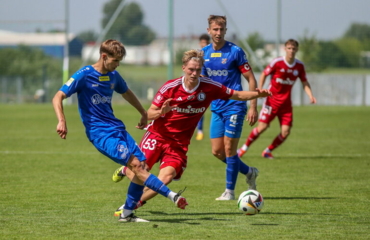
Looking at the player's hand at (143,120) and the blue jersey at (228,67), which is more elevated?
the blue jersey at (228,67)

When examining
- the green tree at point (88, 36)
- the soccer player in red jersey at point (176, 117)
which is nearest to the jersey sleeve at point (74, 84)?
the soccer player in red jersey at point (176, 117)

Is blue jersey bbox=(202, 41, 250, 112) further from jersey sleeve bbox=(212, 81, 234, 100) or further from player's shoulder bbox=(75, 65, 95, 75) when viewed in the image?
player's shoulder bbox=(75, 65, 95, 75)

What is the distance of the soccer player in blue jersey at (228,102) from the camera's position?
8922 millimetres

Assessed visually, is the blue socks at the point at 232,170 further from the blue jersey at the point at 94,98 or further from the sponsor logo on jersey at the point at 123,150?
the sponsor logo on jersey at the point at 123,150

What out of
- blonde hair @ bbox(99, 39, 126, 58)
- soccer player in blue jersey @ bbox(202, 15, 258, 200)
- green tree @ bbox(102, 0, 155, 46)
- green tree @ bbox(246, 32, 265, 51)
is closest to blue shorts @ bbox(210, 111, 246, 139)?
soccer player in blue jersey @ bbox(202, 15, 258, 200)

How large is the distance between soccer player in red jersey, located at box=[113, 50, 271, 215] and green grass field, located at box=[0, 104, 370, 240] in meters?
0.68

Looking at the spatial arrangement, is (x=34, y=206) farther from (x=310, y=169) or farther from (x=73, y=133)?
(x=73, y=133)

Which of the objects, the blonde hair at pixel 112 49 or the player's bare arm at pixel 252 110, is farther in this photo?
the player's bare arm at pixel 252 110

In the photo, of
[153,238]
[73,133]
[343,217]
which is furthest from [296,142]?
[153,238]

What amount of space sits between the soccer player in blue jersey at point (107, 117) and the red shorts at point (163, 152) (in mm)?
434

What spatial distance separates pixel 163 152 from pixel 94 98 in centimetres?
110

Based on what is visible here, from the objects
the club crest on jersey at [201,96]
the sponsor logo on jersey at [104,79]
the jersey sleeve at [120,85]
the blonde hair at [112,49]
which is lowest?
the club crest on jersey at [201,96]

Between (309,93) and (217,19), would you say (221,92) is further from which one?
(309,93)

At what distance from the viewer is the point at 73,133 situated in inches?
790
